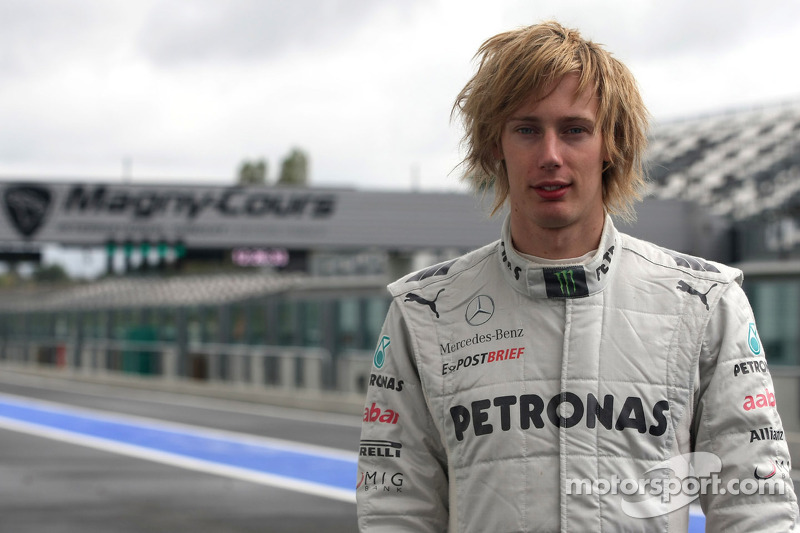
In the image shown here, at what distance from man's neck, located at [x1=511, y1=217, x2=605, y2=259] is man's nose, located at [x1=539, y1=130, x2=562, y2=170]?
0.14m

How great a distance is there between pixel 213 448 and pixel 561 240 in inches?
588

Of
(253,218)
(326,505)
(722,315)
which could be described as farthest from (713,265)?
(253,218)

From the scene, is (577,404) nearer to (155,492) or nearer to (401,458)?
(401,458)

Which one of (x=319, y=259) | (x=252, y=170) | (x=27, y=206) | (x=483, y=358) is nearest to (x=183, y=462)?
(x=483, y=358)

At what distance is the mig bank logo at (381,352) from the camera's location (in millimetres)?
2898

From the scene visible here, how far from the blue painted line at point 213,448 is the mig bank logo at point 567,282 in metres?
10.5

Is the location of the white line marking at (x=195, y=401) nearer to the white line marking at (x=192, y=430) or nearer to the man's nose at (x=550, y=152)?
the white line marking at (x=192, y=430)

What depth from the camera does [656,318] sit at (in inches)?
107

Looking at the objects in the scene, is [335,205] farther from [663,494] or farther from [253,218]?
[663,494]

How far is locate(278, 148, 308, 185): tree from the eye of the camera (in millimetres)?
118500

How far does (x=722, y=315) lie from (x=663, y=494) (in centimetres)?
38

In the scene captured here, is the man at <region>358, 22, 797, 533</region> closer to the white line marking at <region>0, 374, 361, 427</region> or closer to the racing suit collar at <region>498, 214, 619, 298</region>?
the racing suit collar at <region>498, 214, 619, 298</region>

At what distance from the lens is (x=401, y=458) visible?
2789 mm

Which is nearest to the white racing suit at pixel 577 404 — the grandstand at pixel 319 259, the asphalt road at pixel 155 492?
the asphalt road at pixel 155 492
